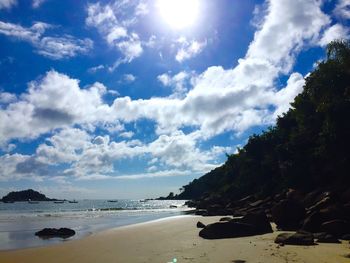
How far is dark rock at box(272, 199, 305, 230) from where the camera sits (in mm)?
23750

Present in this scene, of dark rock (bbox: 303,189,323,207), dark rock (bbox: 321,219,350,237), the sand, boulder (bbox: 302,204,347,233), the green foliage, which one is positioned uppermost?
the green foliage

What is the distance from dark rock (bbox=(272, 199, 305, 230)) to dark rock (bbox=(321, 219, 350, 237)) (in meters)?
4.17

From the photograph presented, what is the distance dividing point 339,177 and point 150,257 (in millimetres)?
24850

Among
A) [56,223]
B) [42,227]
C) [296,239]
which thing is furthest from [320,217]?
[56,223]

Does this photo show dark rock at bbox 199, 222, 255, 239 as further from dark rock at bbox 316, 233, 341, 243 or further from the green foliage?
the green foliage

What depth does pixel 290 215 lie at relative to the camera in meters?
23.9

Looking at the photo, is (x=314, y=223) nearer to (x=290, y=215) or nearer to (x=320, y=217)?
(x=320, y=217)

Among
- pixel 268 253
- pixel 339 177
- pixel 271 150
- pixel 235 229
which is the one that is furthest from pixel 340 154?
pixel 271 150

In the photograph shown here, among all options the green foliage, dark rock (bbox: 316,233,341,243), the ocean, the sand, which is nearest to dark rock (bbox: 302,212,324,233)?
the sand

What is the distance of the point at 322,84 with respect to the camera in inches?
1375

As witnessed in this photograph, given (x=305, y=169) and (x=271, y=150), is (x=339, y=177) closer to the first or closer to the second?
(x=305, y=169)

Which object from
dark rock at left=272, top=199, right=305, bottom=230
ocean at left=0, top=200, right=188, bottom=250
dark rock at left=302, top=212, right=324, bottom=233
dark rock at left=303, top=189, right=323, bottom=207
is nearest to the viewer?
dark rock at left=302, top=212, right=324, bottom=233

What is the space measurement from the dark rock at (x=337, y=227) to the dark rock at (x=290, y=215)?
4175mm

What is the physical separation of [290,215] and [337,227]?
16.2ft
